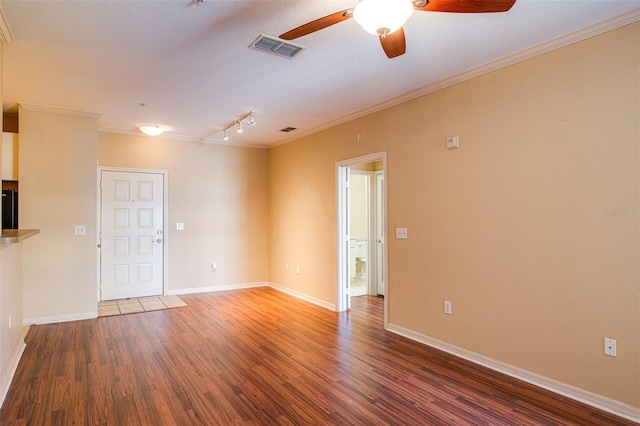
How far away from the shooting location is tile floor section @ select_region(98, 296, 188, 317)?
514cm

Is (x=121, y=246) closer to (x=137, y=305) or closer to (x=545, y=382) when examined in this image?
(x=137, y=305)

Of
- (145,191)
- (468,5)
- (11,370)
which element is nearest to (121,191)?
(145,191)

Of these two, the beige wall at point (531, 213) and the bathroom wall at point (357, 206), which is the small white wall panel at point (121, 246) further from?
the beige wall at point (531, 213)

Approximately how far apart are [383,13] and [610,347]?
→ 8.54ft

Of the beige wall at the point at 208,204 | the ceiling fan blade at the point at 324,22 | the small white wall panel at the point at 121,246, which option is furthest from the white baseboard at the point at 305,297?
the ceiling fan blade at the point at 324,22

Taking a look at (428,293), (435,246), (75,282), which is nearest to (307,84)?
(435,246)

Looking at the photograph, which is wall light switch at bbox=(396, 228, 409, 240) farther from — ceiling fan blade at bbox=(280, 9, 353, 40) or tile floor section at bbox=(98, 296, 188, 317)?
tile floor section at bbox=(98, 296, 188, 317)

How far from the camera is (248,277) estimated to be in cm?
693

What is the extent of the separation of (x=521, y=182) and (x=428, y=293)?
1.43 meters

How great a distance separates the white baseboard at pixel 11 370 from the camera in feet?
8.75

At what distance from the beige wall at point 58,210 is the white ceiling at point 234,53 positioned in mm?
337

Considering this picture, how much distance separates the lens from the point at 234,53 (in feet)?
9.96

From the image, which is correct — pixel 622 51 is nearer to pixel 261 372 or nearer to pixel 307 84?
pixel 307 84

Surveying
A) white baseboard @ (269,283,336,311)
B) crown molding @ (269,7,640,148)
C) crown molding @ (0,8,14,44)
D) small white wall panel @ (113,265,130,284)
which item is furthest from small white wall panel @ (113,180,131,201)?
crown molding @ (269,7,640,148)
